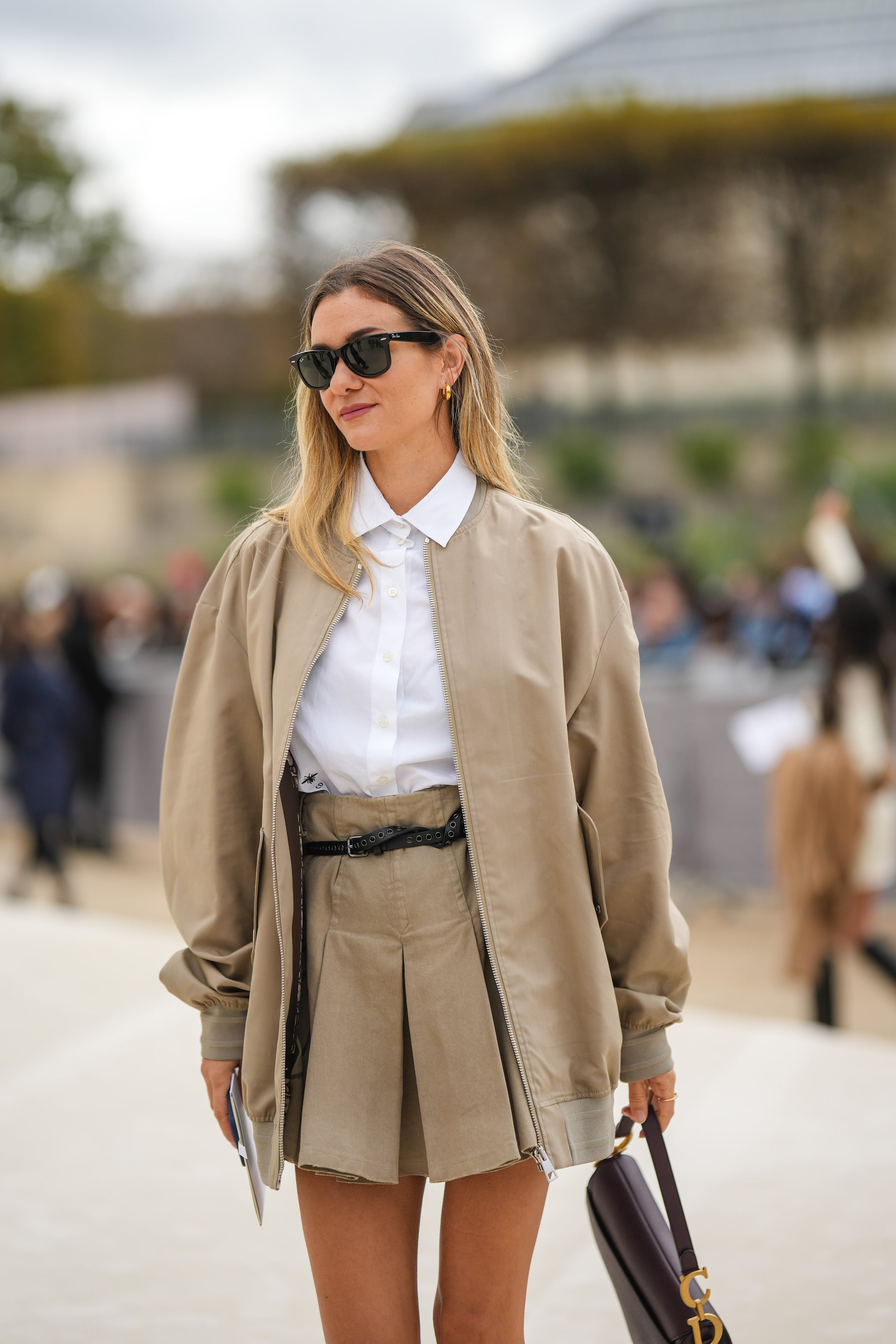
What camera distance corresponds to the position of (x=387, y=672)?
1.78 m

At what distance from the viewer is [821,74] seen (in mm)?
28750

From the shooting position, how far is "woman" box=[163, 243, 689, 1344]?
5.75ft

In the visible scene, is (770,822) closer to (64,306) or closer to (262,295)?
(262,295)

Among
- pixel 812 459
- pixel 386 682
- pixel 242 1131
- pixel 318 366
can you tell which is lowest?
pixel 812 459

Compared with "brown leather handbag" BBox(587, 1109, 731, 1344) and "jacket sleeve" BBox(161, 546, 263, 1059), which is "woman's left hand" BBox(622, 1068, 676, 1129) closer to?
"brown leather handbag" BBox(587, 1109, 731, 1344)

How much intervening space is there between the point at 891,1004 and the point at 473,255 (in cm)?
2393

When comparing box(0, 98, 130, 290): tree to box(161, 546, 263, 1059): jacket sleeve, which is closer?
box(161, 546, 263, 1059): jacket sleeve

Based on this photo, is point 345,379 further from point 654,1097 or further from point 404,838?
point 654,1097

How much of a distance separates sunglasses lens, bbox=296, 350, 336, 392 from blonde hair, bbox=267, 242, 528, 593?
0.06 m

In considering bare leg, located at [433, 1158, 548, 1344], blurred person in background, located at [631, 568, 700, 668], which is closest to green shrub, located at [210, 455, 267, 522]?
blurred person in background, located at [631, 568, 700, 668]

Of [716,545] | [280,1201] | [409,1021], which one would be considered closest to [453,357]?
[409,1021]

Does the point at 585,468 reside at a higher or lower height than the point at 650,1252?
lower

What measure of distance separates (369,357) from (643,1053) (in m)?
1.06

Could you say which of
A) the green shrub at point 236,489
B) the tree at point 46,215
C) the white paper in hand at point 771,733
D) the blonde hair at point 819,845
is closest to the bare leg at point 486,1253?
the blonde hair at point 819,845
